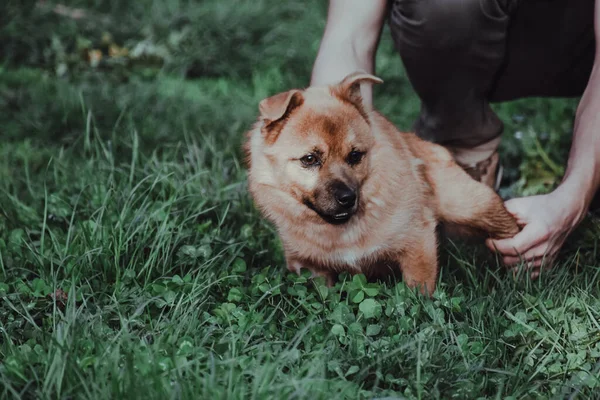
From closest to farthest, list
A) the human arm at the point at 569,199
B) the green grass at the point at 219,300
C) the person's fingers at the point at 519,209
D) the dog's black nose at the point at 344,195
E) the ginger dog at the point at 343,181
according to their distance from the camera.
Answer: the green grass at the point at 219,300 < the dog's black nose at the point at 344,195 < the ginger dog at the point at 343,181 < the human arm at the point at 569,199 < the person's fingers at the point at 519,209

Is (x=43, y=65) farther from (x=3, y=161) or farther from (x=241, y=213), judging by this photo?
(x=241, y=213)

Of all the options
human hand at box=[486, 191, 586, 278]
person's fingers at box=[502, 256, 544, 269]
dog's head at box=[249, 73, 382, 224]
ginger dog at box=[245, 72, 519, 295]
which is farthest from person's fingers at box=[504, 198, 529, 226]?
dog's head at box=[249, 73, 382, 224]

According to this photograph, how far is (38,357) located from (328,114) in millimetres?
1200

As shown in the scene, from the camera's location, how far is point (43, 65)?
550cm

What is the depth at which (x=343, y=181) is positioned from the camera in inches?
92.5

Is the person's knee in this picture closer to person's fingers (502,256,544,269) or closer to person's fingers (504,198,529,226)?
person's fingers (504,198,529,226)

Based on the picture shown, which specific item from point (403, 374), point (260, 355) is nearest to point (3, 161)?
point (260, 355)

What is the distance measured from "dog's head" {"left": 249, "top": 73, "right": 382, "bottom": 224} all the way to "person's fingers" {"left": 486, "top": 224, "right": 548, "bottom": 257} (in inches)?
23.5

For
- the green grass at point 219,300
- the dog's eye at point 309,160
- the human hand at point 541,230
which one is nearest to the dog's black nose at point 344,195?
the dog's eye at point 309,160

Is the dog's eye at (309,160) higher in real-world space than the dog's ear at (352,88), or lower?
lower

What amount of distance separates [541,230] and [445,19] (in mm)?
890

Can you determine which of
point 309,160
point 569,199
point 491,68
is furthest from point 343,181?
point 491,68

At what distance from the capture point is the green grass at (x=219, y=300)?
1.87m

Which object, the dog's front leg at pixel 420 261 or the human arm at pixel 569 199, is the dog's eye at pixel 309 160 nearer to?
the dog's front leg at pixel 420 261
